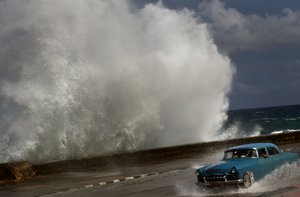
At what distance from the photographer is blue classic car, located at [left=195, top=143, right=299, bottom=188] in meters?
12.0

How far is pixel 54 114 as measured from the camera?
27016 mm

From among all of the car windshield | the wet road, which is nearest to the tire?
the wet road

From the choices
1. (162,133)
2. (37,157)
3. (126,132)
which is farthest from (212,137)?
(37,157)

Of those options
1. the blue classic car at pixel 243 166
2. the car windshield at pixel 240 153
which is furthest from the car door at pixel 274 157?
the car windshield at pixel 240 153

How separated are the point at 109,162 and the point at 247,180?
38.1 feet

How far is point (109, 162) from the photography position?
75.3 feet

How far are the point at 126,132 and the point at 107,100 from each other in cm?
220

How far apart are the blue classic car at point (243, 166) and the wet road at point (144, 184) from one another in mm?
233

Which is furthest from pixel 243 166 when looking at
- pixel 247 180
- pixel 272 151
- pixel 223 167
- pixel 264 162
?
pixel 272 151

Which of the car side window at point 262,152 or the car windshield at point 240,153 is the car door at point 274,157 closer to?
the car side window at point 262,152

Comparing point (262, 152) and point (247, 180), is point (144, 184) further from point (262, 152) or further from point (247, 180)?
point (247, 180)

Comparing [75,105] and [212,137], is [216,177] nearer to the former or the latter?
[75,105]

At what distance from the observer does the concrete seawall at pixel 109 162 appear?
64.9ft

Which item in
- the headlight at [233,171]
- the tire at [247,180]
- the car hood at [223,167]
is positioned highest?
the car hood at [223,167]
